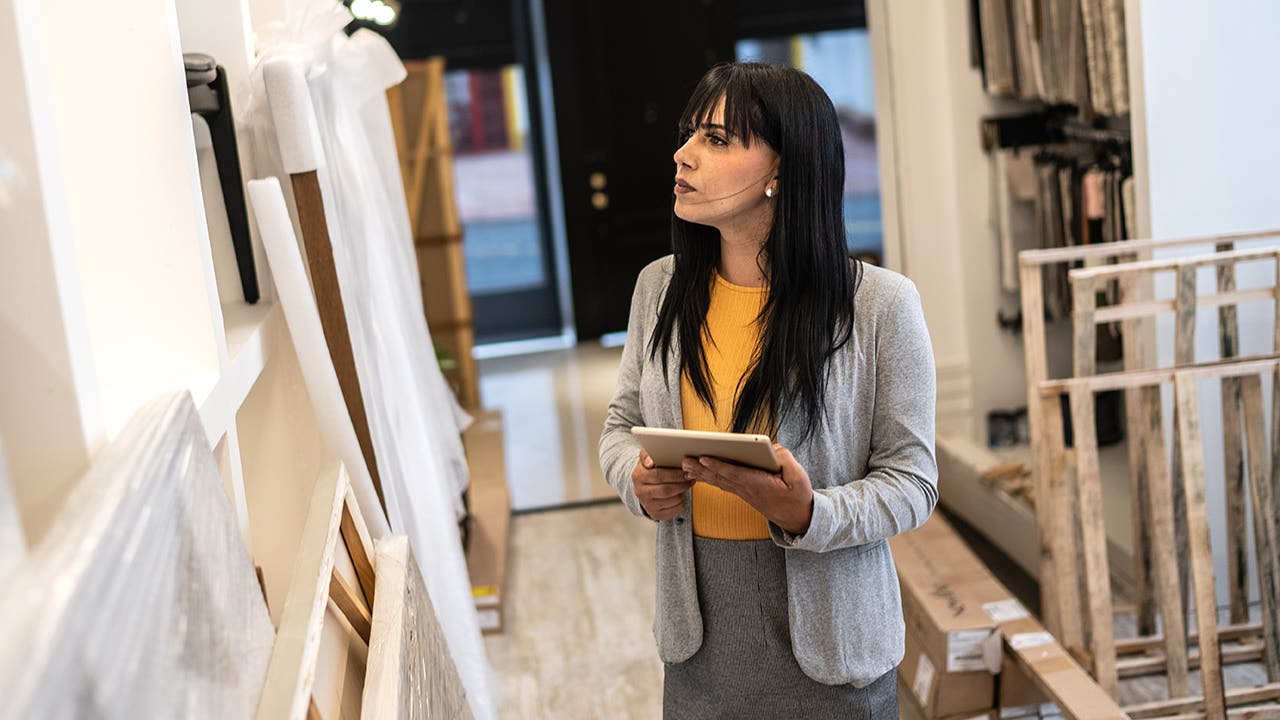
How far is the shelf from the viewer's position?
4.75ft

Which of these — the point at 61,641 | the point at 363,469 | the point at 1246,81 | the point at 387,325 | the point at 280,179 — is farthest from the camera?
the point at 1246,81

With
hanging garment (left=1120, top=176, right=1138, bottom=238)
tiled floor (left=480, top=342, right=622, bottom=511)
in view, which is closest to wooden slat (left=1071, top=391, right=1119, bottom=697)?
hanging garment (left=1120, top=176, right=1138, bottom=238)

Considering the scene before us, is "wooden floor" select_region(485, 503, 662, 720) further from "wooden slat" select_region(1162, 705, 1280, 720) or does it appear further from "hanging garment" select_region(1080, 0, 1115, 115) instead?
"hanging garment" select_region(1080, 0, 1115, 115)

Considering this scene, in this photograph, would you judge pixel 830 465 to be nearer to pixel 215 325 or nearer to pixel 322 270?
pixel 215 325

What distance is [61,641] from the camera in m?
0.66

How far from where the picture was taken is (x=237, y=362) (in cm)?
167

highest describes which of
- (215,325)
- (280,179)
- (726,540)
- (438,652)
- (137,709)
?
(280,179)

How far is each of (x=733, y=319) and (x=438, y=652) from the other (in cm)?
67

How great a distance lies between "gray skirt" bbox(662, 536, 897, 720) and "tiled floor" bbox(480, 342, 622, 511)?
3.70 m

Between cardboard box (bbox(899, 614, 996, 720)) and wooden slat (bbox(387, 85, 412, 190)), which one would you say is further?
wooden slat (bbox(387, 85, 412, 190))

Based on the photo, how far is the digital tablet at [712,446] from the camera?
1437 mm

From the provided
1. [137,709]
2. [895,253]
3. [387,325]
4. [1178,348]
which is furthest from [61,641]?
[895,253]

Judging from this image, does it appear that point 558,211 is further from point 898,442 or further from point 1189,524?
point 898,442

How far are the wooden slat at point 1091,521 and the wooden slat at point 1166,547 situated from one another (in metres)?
0.13
